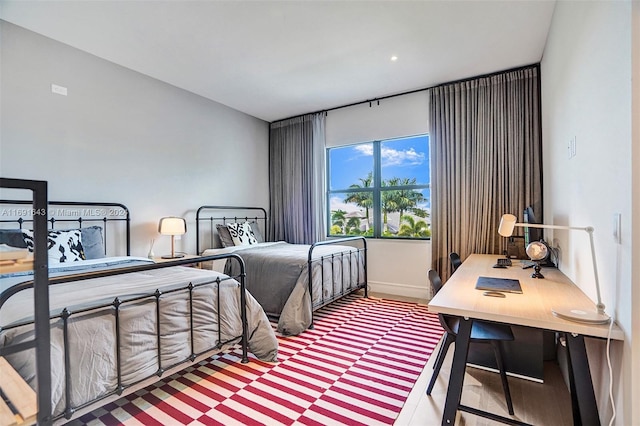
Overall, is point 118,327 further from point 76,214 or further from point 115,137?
point 115,137

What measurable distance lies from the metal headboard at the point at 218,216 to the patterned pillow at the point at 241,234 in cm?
Result: 19

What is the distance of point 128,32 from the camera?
2.56 meters

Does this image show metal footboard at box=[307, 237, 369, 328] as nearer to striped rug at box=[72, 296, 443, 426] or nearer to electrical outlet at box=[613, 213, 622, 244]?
striped rug at box=[72, 296, 443, 426]

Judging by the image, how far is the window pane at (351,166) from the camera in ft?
14.4

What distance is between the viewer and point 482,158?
3.42 metres

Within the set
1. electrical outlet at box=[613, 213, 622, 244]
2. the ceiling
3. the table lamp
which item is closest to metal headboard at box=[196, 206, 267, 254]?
the table lamp

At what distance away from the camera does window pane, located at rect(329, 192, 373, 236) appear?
438 cm

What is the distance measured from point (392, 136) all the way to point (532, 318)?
3.15m

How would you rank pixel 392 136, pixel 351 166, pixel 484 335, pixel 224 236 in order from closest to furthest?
pixel 484 335, pixel 224 236, pixel 392 136, pixel 351 166

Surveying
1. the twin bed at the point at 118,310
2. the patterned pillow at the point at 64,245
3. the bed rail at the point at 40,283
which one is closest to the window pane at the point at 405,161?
the twin bed at the point at 118,310

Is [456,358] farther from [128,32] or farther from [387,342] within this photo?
[128,32]

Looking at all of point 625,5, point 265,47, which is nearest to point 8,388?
point 625,5

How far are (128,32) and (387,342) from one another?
10.8 feet

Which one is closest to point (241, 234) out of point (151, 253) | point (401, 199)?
point (151, 253)
